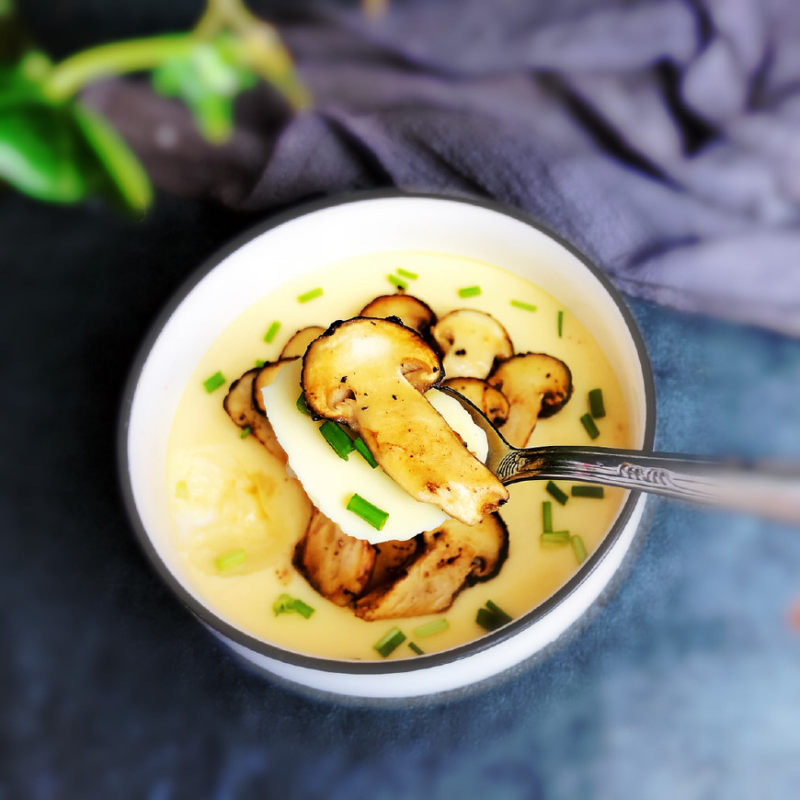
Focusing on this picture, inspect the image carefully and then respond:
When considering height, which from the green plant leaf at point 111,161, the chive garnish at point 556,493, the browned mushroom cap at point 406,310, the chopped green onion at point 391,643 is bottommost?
the chopped green onion at point 391,643

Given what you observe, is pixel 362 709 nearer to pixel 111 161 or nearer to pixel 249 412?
pixel 249 412

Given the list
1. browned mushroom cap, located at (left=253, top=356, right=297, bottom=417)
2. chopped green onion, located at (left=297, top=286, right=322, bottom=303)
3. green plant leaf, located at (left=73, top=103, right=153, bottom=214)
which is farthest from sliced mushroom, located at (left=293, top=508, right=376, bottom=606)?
green plant leaf, located at (left=73, top=103, right=153, bottom=214)

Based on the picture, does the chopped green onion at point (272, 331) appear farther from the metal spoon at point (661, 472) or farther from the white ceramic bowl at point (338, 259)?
the metal spoon at point (661, 472)

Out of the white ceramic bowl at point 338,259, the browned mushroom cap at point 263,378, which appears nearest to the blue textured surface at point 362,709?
the white ceramic bowl at point 338,259

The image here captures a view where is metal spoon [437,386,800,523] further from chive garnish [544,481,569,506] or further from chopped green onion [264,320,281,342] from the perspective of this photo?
chopped green onion [264,320,281,342]

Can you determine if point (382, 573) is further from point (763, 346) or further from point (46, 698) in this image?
point (763, 346)

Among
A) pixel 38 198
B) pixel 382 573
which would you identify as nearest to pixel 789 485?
pixel 382 573
